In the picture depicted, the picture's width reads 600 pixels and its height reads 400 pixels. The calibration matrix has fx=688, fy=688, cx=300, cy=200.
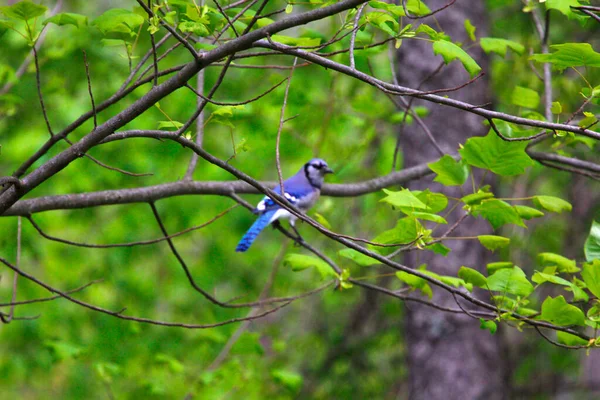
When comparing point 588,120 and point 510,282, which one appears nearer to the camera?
point 588,120

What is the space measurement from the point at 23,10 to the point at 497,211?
1.66 m

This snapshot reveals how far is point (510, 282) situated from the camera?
2154 millimetres

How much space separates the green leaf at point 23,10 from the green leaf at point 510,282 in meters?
1.68

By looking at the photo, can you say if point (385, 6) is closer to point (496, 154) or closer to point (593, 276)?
point (496, 154)

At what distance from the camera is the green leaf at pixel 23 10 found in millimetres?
2177

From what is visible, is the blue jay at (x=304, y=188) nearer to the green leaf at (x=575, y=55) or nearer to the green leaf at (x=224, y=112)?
the green leaf at (x=224, y=112)

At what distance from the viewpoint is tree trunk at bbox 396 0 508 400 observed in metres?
4.27

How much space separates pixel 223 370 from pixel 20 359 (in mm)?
1658

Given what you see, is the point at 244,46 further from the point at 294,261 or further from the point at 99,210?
the point at 99,210

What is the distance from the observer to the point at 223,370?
4.17 meters

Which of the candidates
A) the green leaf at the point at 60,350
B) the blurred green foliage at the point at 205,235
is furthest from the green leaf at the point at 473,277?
the green leaf at the point at 60,350

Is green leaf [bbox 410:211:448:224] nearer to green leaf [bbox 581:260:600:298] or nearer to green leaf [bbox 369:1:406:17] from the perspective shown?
green leaf [bbox 581:260:600:298]

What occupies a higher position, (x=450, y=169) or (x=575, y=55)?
(x=575, y=55)

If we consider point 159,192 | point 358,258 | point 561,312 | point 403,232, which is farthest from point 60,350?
point 561,312
